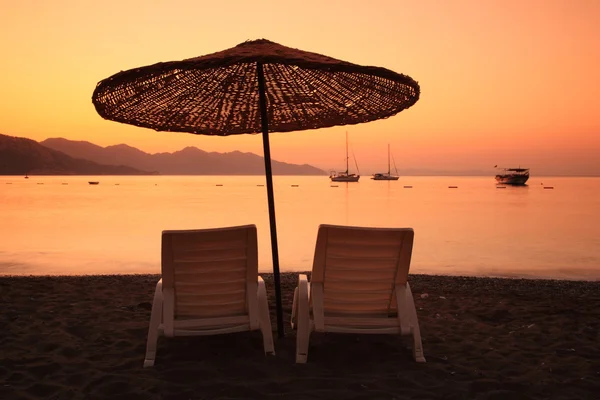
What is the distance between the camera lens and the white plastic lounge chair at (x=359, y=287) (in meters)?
3.59

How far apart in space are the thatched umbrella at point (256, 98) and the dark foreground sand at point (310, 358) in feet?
2.34

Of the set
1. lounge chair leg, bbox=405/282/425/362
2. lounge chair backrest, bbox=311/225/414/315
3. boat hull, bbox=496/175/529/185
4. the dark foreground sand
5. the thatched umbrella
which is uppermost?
the thatched umbrella

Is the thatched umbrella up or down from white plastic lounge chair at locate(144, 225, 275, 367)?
up

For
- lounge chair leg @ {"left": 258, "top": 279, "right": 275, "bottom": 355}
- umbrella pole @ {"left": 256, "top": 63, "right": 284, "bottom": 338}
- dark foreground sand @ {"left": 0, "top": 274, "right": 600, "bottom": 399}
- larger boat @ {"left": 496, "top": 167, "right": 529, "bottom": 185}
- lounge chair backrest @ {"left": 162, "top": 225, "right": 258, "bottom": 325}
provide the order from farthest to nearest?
larger boat @ {"left": 496, "top": 167, "right": 529, "bottom": 185} < umbrella pole @ {"left": 256, "top": 63, "right": 284, "bottom": 338} < lounge chair leg @ {"left": 258, "top": 279, "right": 275, "bottom": 355} < lounge chair backrest @ {"left": 162, "top": 225, "right": 258, "bottom": 325} < dark foreground sand @ {"left": 0, "top": 274, "right": 600, "bottom": 399}

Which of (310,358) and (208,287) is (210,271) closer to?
(208,287)

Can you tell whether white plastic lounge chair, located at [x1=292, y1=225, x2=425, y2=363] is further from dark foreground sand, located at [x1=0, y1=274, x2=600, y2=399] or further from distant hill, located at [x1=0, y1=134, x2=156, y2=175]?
distant hill, located at [x1=0, y1=134, x2=156, y2=175]

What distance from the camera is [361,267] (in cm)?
367

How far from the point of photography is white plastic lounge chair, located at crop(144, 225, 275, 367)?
3508mm

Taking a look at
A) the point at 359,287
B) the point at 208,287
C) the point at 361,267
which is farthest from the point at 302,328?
the point at 208,287

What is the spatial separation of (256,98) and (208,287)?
6.60 feet

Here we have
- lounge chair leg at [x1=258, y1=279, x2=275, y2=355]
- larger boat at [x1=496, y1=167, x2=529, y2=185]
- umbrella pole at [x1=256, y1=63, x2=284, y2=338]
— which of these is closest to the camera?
lounge chair leg at [x1=258, y1=279, x2=275, y2=355]

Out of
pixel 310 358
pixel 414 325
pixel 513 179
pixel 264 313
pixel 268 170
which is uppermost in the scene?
pixel 268 170

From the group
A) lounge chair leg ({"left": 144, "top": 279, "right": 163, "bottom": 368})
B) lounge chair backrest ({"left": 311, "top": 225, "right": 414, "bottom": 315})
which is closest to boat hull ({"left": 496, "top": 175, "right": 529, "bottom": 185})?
lounge chair backrest ({"left": 311, "top": 225, "right": 414, "bottom": 315})

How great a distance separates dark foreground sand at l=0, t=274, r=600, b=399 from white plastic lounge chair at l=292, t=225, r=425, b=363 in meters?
0.29
